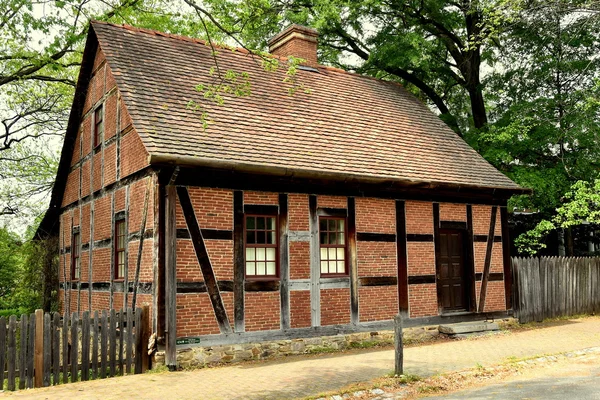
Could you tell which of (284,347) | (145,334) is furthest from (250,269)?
(145,334)

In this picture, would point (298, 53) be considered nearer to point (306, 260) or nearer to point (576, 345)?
point (306, 260)

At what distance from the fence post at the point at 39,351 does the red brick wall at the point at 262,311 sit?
3.66 metres

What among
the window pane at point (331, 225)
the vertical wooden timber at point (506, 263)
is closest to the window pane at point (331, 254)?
the window pane at point (331, 225)

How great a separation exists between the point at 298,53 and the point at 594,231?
15249 millimetres

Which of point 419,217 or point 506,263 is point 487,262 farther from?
point 419,217

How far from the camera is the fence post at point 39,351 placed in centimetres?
862

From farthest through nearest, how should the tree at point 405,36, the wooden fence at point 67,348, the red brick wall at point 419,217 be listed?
the tree at point 405,36
the red brick wall at point 419,217
the wooden fence at point 67,348

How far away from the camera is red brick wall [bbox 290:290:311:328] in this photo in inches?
443

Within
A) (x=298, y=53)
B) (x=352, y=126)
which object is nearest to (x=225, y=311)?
(x=352, y=126)

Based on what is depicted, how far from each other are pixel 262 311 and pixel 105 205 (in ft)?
16.7

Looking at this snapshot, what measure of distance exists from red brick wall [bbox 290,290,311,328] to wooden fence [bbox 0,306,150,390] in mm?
2979

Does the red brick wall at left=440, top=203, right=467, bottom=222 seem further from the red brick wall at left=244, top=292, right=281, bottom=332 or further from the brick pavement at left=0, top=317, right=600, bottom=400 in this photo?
the red brick wall at left=244, top=292, right=281, bottom=332

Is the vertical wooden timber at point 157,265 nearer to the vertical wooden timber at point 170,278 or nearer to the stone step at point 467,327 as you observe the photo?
the vertical wooden timber at point 170,278

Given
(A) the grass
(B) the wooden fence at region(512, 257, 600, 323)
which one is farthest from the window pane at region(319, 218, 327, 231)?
(B) the wooden fence at region(512, 257, 600, 323)
